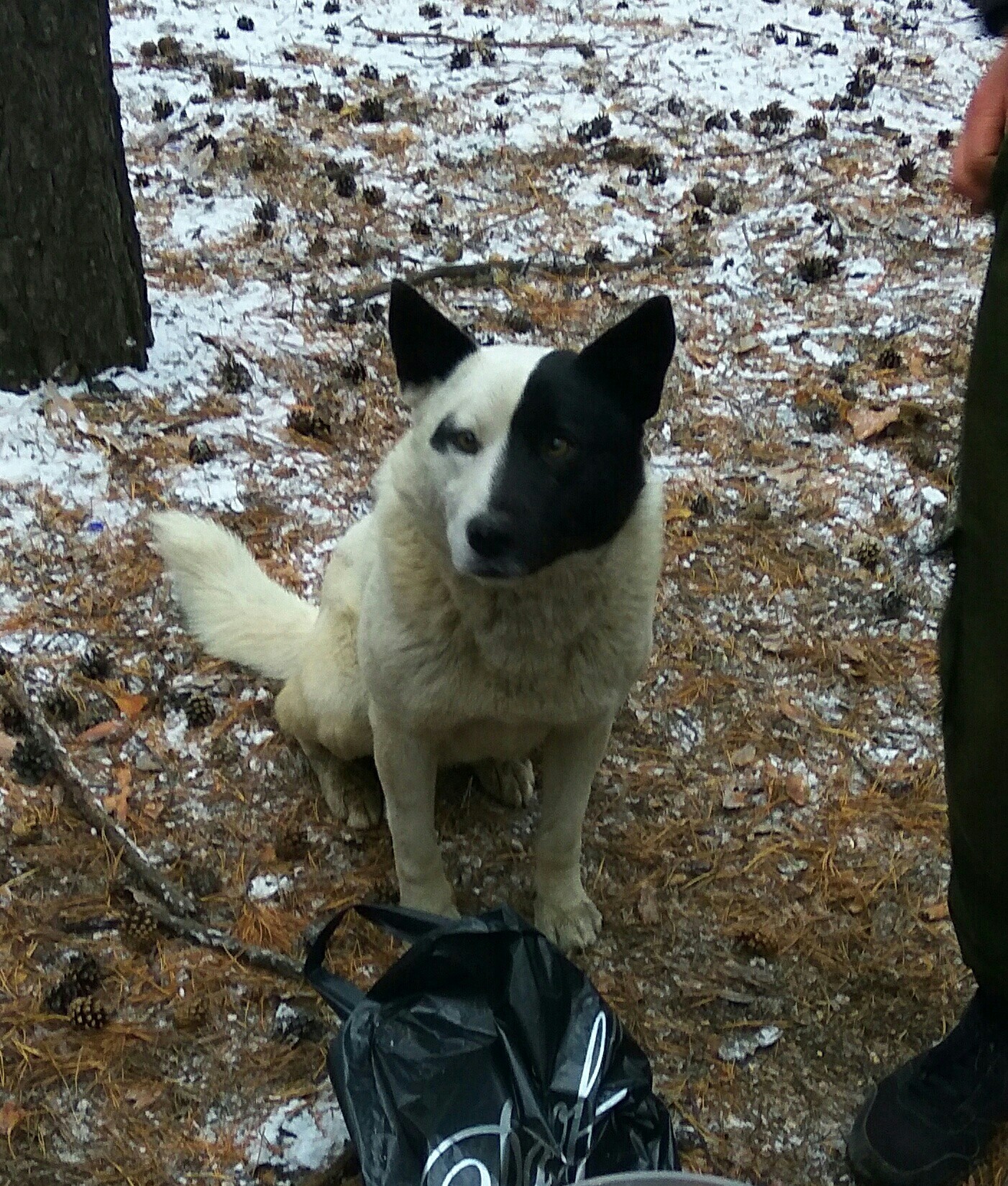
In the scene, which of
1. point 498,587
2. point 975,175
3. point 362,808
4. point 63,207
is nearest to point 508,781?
point 362,808

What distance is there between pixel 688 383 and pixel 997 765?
2.78m

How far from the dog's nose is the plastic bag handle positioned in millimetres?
641

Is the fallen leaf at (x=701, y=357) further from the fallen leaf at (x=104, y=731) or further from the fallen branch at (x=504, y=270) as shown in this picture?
the fallen leaf at (x=104, y=731)

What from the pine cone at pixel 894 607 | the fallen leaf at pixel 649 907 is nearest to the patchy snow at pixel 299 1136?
the fallen leaf at pixel 649 907

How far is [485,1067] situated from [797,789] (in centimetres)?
137

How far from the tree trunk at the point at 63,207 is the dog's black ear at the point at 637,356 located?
2424 millimetres

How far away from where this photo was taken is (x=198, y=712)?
291 centimetres

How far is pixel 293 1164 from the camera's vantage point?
6.75ft

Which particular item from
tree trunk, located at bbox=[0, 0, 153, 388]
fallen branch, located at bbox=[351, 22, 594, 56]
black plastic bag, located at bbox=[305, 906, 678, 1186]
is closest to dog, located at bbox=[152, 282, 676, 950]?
black plastic bag, located at bbox=[305, 906, 678, 1186]

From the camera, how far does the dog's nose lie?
1859 mm

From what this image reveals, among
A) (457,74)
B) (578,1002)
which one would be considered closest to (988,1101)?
(578,1002)

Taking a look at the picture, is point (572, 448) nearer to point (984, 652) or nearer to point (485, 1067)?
point (984, 652)

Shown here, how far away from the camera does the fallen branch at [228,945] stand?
2.35 meters

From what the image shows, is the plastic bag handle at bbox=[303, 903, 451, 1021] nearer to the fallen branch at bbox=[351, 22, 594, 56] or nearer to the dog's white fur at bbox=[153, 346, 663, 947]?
the dog's white fur at bbox=[153, 346, 663, 947]
